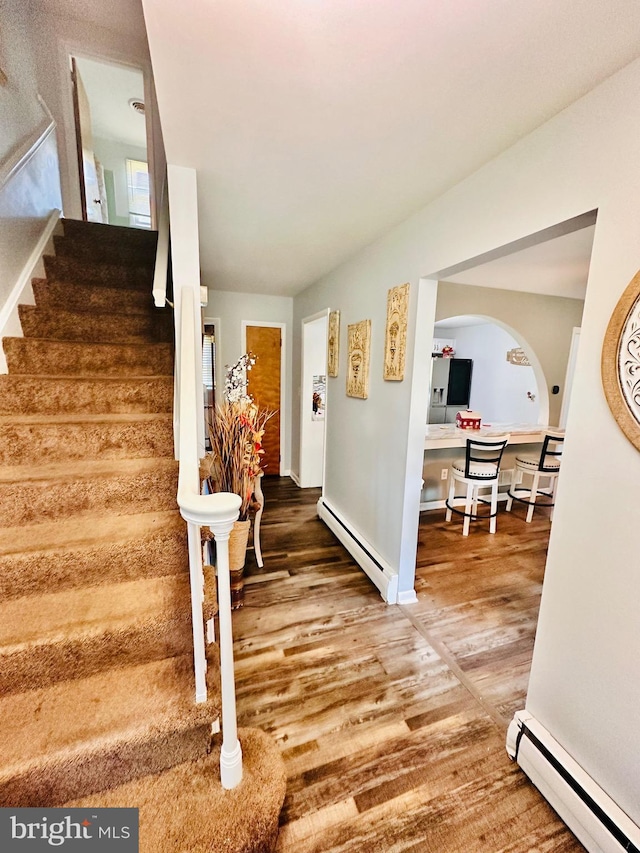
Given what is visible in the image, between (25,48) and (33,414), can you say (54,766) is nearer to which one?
(33,414)

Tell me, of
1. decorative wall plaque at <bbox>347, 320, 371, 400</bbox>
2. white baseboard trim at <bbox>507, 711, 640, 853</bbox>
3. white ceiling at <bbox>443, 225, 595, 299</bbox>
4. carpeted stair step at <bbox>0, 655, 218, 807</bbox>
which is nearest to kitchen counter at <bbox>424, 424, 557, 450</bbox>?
decorative wall plaque at <bbox>347, 320, 371, 400</bbox>

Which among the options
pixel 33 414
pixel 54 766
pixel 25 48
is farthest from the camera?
pixel 25 48

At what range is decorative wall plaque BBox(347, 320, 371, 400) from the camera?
267 centimetres

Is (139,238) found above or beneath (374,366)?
→ above

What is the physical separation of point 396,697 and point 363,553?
1.09m

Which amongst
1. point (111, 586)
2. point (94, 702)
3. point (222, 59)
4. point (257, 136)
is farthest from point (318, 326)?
point (94, 702)

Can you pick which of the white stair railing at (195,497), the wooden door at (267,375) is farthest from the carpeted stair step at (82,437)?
the wooden door at (267,375)

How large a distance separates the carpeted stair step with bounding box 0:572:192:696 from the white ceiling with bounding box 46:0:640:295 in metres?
1.86

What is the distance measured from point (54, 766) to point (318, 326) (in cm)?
392

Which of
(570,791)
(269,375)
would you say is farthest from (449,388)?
(570,791)

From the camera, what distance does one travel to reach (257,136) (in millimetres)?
1390

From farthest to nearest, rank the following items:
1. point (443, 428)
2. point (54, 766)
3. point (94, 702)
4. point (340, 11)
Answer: point (443, 428) → point (94, 702) → point (54, 766) → point (340, 11)

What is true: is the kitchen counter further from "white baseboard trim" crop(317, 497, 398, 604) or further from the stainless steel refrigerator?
the stainless steel refrigerator

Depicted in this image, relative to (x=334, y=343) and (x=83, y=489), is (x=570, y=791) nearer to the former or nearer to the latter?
(x=83, y=489)
